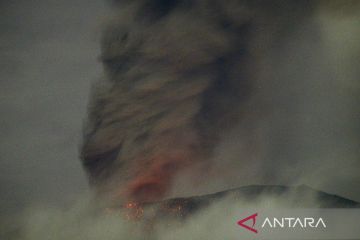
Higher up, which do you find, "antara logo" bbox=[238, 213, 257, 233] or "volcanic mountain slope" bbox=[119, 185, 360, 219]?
"antara logo" bbox=[238, 213, 257, 233]

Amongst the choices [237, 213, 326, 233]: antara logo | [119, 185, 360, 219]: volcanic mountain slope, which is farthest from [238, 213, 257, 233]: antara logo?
[119, 185, 360, 219]: volcanic mountain slope

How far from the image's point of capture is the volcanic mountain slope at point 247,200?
11172 millimetres

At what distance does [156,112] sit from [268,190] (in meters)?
3.57

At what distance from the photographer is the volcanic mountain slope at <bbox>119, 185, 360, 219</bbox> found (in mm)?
11172

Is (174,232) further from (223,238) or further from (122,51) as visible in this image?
(122,51)

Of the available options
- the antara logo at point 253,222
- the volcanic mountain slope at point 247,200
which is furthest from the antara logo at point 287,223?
the volcanic mountain slope at point 247,200

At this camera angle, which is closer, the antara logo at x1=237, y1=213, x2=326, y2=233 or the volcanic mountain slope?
the antara logo at x1=237, y1=213, x2=326, y2=233

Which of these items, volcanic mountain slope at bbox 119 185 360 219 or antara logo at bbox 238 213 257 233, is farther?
volcanic mountain slope at bbox 119 185 360 219

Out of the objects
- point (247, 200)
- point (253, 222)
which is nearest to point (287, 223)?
point (253, 222)

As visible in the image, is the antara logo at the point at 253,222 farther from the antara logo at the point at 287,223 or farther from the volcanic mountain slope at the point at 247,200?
the volcanic mountain slope at the point at 247,200

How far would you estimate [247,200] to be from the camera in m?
12.0

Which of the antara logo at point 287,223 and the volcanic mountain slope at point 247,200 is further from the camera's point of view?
the volcanic mountain slope at point 247,200

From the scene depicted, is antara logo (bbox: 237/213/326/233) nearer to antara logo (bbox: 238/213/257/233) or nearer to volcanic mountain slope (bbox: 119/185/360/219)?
antara logo (bbox: 238/213/257/233)

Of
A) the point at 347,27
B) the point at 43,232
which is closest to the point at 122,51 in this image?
the point at 43,232
